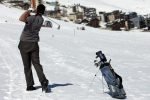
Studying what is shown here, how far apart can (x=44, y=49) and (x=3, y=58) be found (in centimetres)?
506

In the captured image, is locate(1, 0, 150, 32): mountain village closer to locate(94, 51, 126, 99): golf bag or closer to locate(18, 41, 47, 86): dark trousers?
locate(18, 41, 47, 86): dark trousers

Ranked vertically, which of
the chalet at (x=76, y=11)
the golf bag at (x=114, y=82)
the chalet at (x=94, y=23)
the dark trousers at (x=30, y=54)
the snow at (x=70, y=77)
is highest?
the dark trousers at (x=30, y=54)

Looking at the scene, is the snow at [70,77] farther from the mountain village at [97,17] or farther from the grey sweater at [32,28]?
the mountain village at [97,17]

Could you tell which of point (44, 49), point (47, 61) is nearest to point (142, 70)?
point (47, 61)

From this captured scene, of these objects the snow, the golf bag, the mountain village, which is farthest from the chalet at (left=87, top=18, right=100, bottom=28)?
the golf bag

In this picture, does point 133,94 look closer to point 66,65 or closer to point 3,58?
point 66,65

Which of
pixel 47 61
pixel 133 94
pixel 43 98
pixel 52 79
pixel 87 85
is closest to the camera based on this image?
pixel 43 98

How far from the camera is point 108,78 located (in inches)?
400

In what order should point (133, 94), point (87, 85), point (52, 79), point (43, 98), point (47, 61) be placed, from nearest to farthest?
point (43, 98), point (133, 94), point (87, 85), point (52, 79), point (47, 61)

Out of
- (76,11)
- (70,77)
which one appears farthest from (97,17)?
(70,77)

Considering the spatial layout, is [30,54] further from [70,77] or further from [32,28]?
[70,77]

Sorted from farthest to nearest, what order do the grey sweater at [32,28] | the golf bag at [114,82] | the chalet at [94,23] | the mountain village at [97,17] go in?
1. the mountain village at [97,17]
2. the chalet at [94,23]
3. the grey sweater at [32,28]
4. the golf bag at [114,82]

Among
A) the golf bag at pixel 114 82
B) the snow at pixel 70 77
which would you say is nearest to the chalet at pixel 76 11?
the snow at pixel 70 77

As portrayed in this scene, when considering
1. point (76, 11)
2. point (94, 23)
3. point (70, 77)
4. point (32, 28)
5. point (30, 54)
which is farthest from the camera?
point (76, 11)
